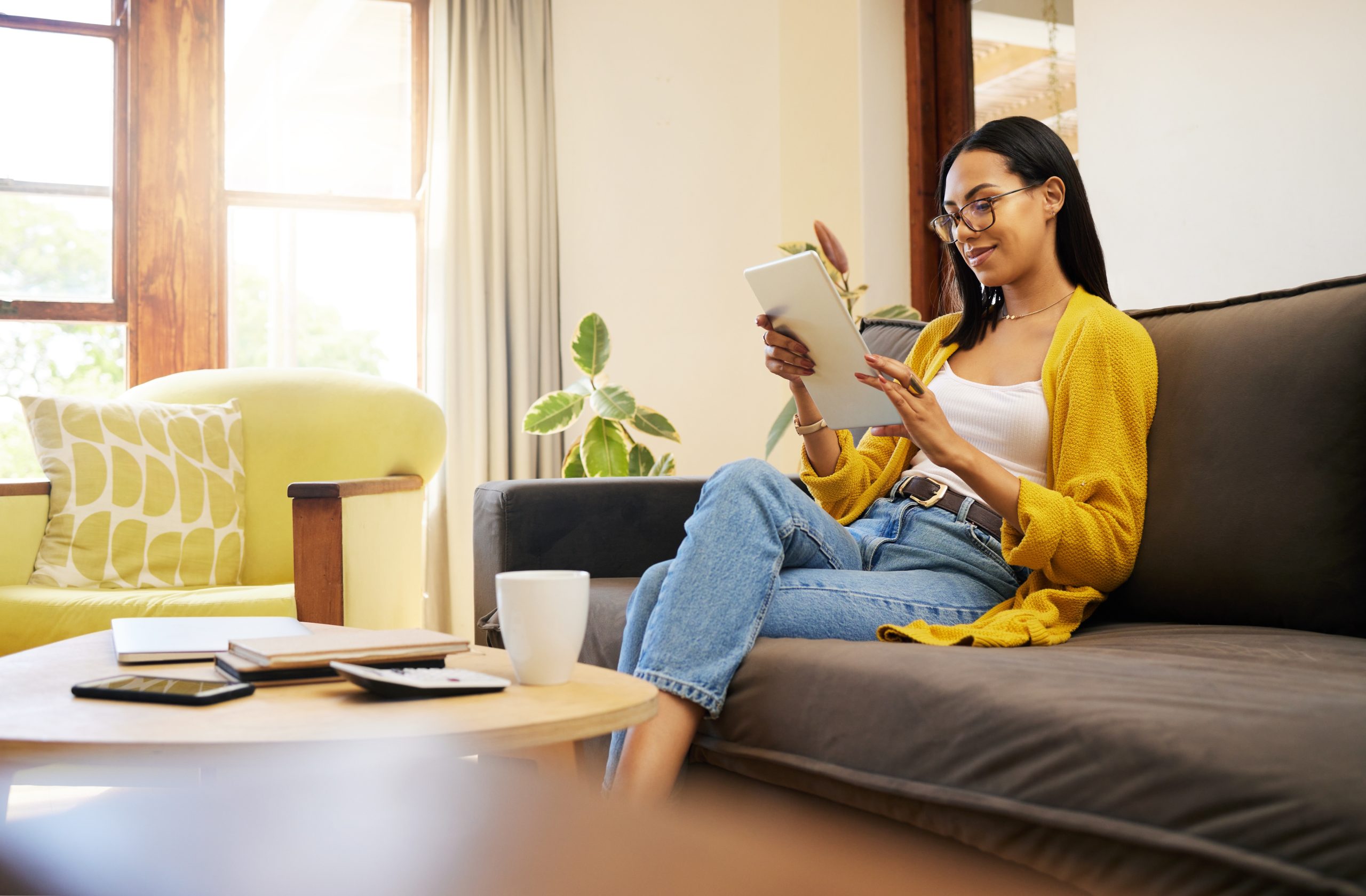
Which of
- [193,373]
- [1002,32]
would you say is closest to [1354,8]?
[1002,32]

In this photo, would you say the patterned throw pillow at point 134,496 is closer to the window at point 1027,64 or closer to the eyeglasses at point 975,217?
the eyeglasses at point 975,217

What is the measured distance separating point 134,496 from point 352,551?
592 millimetres

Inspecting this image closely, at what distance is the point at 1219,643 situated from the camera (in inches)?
42.7

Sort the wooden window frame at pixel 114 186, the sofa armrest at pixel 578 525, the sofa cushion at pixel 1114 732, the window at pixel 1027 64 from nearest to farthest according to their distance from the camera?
the sofa cushion at pixel 1114 732 < the sofa armrest at pixel 578 525 < the window at pixel 1027 64 < the wooden window frame at pixel 114 186

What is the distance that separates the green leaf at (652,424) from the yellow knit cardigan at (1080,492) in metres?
1.78

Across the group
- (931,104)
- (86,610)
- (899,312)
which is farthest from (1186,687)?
(931,104)

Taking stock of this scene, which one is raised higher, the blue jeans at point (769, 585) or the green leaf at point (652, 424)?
the green leaf at point (652, 424)

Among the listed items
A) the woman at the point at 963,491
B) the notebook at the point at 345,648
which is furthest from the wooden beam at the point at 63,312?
the notebook at the point at 345,648

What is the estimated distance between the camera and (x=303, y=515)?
1.88 m

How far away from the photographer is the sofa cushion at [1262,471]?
3.75 ft

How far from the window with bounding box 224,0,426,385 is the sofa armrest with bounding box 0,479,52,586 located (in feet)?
4.45

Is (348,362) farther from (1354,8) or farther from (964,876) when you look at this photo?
(964,876)

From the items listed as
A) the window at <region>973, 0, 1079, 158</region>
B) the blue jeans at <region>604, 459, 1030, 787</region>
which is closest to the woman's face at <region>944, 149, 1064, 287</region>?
the blue jeans at <region>604, 459, 1030, 787</region>

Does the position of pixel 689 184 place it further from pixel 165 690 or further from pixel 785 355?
pixel 165 690
